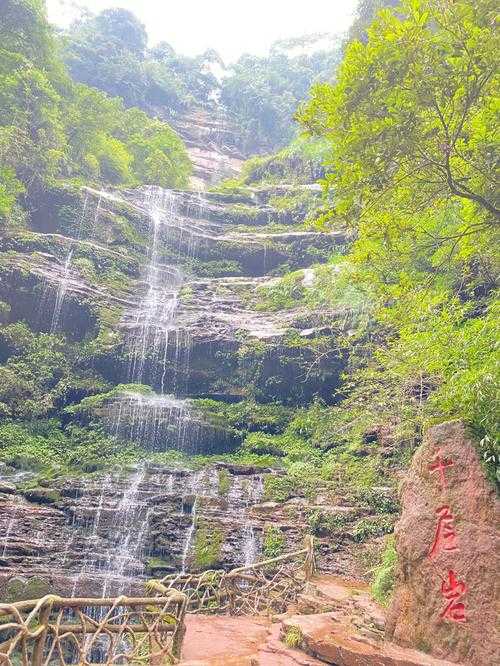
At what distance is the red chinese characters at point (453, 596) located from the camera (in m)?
4.06

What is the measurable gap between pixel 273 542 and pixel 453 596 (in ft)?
21.7

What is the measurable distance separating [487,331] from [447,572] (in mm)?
2878

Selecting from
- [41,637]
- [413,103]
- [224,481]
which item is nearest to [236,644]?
[41,637]

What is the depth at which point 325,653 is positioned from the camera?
14.4 ft

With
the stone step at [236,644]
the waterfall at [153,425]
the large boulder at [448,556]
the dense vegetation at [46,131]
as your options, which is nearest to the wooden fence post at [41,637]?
the stone step at [236,644]

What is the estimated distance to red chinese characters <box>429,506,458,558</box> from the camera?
4.32 meters

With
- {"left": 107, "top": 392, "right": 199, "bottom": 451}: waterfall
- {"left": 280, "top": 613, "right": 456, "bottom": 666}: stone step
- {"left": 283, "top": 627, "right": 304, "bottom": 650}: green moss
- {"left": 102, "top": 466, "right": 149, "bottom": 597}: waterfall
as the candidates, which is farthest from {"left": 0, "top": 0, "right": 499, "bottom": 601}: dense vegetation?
{"left": 283, "top": 627, "right": 304, "bottom": 650}: green moss

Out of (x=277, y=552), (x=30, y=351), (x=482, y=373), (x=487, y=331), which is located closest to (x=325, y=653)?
(x=482, y=373)

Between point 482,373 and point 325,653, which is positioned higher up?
point 482,373

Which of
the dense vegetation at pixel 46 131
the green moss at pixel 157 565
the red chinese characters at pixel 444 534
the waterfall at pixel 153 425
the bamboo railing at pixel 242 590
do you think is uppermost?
the dense vegetation at pixel 46 131

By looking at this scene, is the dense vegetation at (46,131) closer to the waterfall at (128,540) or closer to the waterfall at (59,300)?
the waterfall at (59,300)

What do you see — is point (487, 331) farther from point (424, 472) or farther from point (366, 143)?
point (366, 143)

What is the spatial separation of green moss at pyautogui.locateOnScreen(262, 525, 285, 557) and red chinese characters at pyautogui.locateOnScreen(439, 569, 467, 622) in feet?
20.7

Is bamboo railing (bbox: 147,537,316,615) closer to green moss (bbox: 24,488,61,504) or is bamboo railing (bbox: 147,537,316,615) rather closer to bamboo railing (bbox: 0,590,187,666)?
bamboo railing (bbox: 0,590,187,666)
